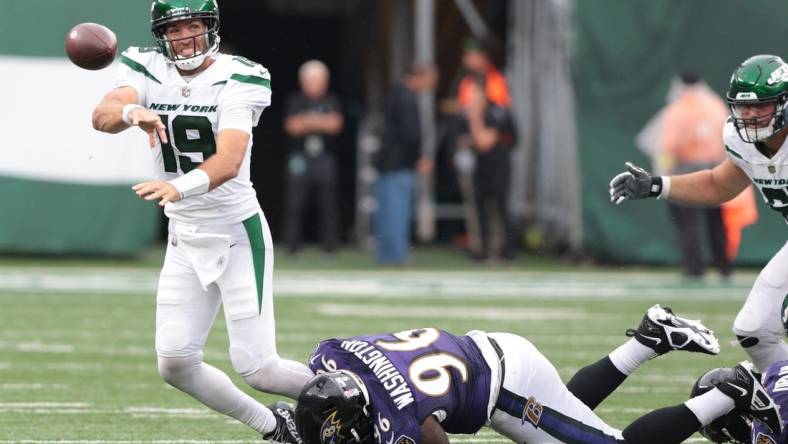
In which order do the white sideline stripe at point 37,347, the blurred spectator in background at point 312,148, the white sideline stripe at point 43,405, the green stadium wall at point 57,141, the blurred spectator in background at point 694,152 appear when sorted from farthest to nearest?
the blurred spectator in background at point 312,148 < the green stadium wall at point 57,141 < the blurred spectator in background at point 694,152 < the white sideline stripe at point 37,347 < the white sideline stripe at point 43,405

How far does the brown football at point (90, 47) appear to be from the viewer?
5145 millimetres

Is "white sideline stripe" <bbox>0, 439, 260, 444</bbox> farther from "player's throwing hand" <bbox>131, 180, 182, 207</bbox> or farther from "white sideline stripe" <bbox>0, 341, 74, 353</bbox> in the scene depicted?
"white sideline stripe" <bbox>0, 341, 74, 353</bbox>

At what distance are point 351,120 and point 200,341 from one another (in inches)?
445

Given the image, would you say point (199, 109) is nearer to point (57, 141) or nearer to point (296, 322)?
point (296, 322)

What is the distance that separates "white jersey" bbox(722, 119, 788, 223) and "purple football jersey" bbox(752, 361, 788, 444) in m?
0.76

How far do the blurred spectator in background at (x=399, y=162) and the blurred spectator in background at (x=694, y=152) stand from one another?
221cm

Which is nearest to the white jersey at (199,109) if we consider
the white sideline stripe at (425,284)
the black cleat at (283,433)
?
the black cleat at (283,433)

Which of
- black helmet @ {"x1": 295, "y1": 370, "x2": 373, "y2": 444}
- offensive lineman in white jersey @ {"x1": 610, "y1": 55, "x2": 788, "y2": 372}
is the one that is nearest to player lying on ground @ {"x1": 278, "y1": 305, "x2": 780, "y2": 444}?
black helmet @ {"x1": 295, "y1": 370, "x2": 373, "y2": 444}

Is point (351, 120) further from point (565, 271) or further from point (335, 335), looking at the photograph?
point (335, 335)

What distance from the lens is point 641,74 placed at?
12.6 metres

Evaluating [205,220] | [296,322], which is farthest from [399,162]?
[205,220]

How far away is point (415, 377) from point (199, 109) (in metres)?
1.27

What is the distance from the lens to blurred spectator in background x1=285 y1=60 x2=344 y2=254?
13102mm

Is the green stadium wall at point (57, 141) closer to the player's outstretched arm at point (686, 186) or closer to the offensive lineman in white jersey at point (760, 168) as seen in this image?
the player's outstretched arm at point (686, 186)
